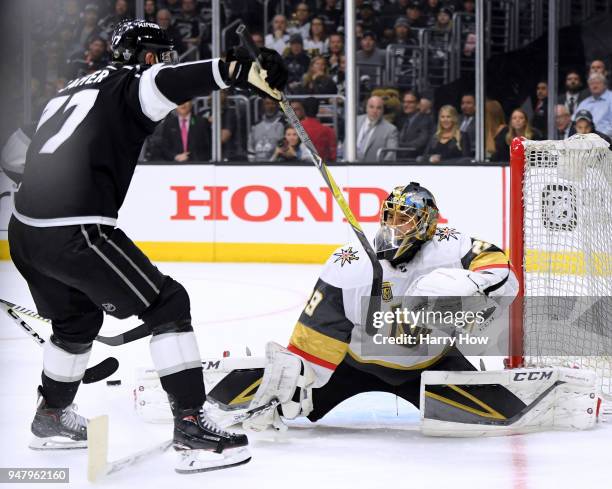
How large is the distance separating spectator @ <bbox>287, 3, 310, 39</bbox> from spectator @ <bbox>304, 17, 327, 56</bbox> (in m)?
0.07

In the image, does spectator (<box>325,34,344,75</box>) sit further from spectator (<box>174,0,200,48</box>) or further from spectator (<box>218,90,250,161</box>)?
spectator (<box>174,0,200,48</box>)

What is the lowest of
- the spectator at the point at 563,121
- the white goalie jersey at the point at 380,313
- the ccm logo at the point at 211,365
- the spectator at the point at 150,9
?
the ccm logo at the point at 211,365

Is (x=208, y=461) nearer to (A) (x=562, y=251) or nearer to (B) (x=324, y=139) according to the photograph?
(A) (x=562, y=251)

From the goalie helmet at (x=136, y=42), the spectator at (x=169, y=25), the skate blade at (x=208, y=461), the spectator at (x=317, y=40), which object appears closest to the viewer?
the skate blade at (x=208, y=461)

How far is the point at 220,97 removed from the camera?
7.73 metres

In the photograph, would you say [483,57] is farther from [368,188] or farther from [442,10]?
[368,188]

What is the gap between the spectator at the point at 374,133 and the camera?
732cm

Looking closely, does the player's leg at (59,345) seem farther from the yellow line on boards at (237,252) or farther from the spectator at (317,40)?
the spectator at (317,40)

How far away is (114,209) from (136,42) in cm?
44

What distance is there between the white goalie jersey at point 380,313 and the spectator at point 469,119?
411 centimetres

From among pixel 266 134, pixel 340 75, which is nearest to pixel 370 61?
pixel 340 75

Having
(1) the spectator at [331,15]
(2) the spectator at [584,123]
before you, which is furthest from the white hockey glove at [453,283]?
(1) the spectator at [331,15]

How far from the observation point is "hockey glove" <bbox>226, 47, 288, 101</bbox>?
2.61 m

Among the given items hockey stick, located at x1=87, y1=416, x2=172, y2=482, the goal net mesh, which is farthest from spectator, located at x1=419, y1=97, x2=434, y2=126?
hockey stick, located at x1=87, y1=416, x2=172, y2=482
